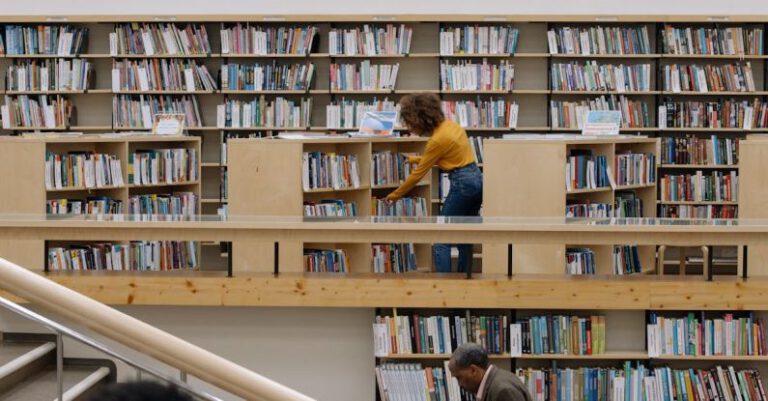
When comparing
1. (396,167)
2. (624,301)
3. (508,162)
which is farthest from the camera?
(396,167)

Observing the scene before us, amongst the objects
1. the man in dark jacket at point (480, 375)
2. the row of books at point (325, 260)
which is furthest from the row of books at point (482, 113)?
the man in dark jacket at point (480, 375)

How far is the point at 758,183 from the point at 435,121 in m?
2.15

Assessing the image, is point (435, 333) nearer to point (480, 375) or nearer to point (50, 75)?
point (480, 375)

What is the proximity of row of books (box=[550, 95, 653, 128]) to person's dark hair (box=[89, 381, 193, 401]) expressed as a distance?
33.0 feet

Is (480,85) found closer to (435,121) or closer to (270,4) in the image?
(270,4)

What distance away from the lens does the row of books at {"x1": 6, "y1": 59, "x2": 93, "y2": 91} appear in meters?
11.7

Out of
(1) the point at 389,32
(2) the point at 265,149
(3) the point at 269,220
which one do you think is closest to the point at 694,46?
(1) the point at 389,32

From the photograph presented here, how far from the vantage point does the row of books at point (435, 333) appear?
239 inches

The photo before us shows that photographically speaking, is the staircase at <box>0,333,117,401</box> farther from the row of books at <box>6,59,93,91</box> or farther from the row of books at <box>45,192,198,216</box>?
the row of books at <box>6,59,93,91</box>

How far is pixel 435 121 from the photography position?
786 centimetres

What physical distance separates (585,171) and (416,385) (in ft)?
10.3

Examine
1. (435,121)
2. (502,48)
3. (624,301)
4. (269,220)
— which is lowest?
(624,301)

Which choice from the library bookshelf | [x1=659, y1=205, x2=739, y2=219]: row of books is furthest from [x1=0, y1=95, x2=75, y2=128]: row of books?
[x1=659, y1=205, x2=739, y2=219]: row of books

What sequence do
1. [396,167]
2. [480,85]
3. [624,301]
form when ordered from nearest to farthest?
[624,301] < [396,167] < [480,85]
